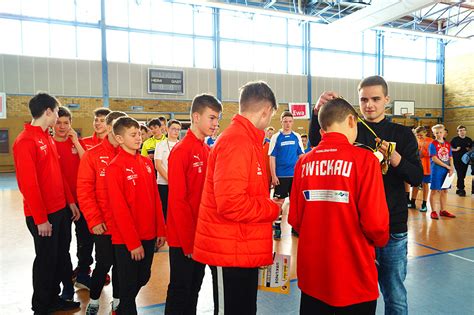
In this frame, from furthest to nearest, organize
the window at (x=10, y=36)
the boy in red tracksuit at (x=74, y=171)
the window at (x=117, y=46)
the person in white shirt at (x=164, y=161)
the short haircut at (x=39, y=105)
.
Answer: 1. the window at (x=117, y=46)
2. the window at (x=10, y=36)
3. the person in white shirt at (x=164, y=161)
4. the boy in red tracksuit at (x=74, y=171)
5. the short haircut at (x=39, y=105)

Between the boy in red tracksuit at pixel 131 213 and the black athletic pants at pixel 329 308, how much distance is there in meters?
1.27

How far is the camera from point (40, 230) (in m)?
2.77

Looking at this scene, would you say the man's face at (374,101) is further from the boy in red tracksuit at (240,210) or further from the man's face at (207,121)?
the man's face at (207,121)

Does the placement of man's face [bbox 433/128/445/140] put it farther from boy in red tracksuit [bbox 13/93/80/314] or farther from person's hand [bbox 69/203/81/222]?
boy in red tracksuit [bbox 13/93/80/314]

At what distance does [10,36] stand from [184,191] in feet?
53.1

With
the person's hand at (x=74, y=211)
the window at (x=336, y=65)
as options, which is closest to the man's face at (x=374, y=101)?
the person's hand at (x=74, y=211)

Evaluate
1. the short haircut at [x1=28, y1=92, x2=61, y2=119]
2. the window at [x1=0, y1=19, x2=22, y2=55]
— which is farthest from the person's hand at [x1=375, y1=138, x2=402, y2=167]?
the window at [x1=0, y1=19, x2=22, y2=55]

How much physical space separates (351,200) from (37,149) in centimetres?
249

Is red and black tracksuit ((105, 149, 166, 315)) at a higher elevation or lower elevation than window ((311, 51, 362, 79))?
lower

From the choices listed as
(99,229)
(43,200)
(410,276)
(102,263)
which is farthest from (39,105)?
(410,276)

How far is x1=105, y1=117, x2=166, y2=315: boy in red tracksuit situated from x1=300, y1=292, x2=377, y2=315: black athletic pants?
4.18ft

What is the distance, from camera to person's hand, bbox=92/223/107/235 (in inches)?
111

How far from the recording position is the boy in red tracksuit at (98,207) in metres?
2.84

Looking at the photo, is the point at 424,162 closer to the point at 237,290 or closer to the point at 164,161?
the point at 164,161
